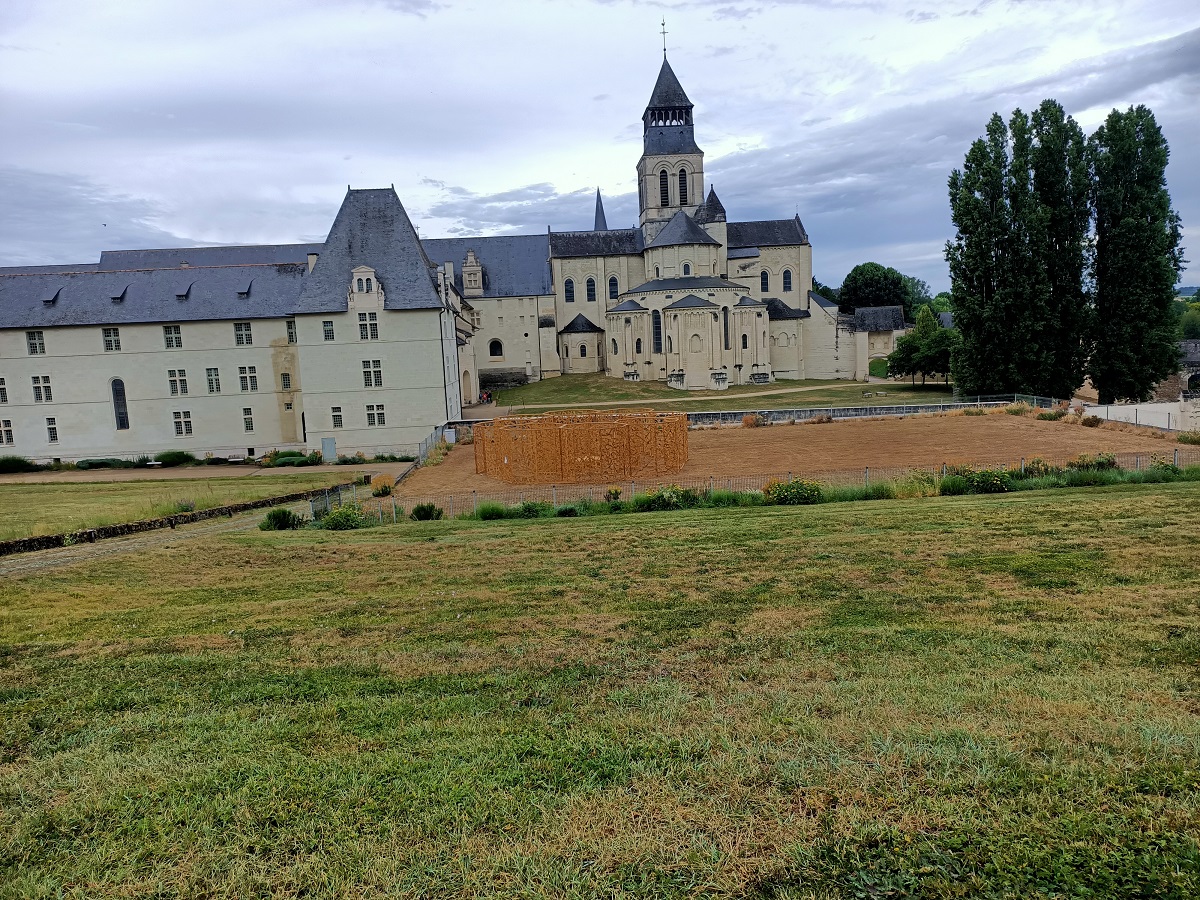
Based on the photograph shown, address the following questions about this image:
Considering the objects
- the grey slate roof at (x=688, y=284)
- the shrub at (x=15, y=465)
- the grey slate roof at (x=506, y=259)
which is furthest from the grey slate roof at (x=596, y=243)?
the shrub at (x=15, y=465)

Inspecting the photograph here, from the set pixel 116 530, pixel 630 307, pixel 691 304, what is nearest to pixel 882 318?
pixel 691 304

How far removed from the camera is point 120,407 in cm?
4247

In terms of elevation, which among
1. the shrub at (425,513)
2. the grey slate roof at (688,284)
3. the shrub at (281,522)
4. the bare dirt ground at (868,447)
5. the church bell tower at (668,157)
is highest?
the church bell tower at (668,157)

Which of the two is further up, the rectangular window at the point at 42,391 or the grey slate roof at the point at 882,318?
the grey slate roof at the point at 882,318

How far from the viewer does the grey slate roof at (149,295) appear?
138 feet

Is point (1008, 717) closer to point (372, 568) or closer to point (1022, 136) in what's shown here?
point (372, 568)

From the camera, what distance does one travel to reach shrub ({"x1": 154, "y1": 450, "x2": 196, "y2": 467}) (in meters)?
41.4

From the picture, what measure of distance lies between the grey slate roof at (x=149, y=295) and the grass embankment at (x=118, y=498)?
10679 millimetres

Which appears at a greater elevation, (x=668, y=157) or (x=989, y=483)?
(x=668, y=157)

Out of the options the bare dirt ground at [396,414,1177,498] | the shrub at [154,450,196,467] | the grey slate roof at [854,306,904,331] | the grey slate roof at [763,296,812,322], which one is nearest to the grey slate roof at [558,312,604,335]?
the grey slate roof at [763,296,812,322]

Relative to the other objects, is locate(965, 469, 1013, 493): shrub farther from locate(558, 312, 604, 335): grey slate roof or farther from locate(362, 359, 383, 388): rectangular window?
locate(558, 312, 604, 335): grey slate roof

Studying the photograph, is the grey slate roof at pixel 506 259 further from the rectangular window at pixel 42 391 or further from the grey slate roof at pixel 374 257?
the rectangular window at pixel 42 391

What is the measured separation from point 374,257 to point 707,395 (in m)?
26.5

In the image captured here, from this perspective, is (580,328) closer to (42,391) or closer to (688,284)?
(688,284)
